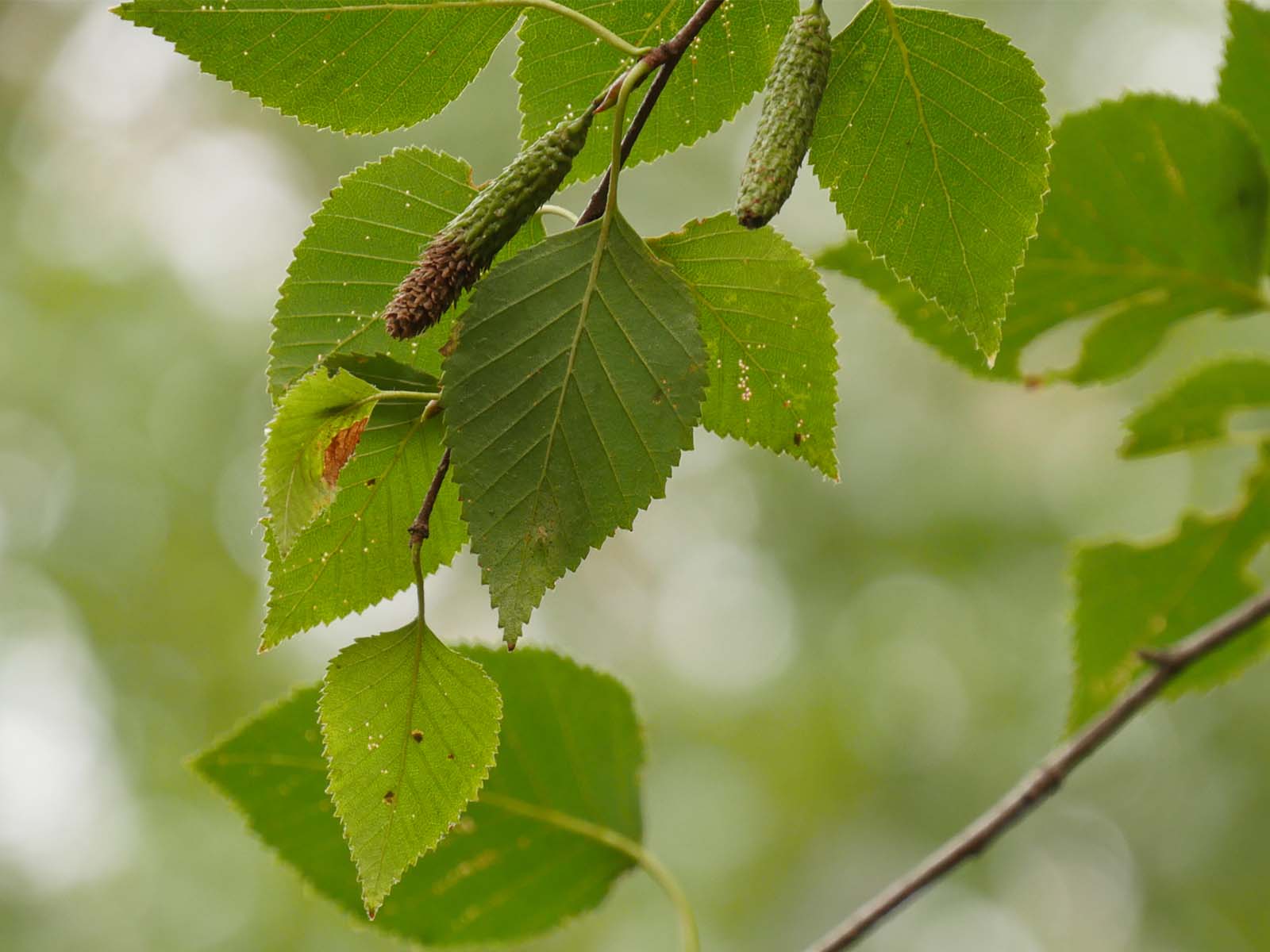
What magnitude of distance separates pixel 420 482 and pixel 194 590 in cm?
577

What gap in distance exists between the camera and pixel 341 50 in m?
0.51

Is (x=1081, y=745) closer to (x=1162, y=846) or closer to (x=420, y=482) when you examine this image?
(x=420, y=482)

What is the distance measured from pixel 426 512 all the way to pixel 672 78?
255 mm

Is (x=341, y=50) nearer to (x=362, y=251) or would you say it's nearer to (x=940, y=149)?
(x=362, y=251)

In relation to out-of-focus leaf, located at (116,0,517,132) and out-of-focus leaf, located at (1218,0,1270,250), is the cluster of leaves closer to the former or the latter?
out-of-focus leaf, located at (1218,0,1270,250)

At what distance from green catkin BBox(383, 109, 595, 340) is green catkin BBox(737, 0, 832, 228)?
8cm

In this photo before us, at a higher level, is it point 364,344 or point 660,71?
point 660,71

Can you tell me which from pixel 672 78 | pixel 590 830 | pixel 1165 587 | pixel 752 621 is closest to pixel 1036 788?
pixel 590 830

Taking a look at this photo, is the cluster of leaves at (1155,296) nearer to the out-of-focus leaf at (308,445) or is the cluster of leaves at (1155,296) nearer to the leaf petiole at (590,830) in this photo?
the leaf petiole at (590,830)

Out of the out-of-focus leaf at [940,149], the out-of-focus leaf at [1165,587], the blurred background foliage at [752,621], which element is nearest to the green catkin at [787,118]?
the out-of-focus leaf at [940,149]

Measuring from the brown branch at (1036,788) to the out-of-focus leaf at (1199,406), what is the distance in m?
0.33

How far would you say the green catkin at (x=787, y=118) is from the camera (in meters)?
0.46

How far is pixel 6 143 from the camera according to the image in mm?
6422

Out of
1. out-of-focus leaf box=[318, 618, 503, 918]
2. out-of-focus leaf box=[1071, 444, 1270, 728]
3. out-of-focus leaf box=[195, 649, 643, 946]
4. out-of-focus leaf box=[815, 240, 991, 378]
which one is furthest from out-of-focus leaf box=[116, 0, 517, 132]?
out-of-focus leaf box=[1071, 444, 1270, 728]
